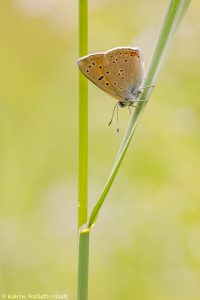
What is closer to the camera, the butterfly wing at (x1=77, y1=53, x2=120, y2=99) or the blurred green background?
the butterfly wing at (x1=77, y1=53, x2=120, y2=99)

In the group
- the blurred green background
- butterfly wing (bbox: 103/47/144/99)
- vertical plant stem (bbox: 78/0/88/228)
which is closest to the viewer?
vertical plant stem (bbox: 78/0/88/228)

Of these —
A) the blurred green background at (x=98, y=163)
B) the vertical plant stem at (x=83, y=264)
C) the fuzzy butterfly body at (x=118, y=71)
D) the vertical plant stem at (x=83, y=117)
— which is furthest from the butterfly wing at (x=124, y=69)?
the blurred green background at (x=98, y=163)

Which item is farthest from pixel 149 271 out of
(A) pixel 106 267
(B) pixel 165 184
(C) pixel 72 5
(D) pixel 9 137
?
(C) pixel 72 5

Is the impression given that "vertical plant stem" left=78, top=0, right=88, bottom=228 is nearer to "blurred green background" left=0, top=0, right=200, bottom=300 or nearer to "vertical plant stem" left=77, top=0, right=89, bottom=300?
"vertical plant stem" left=77, top=0, right=89, bottom=300

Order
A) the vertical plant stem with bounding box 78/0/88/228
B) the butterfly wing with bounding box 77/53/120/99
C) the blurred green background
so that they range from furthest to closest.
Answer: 1. the blurred green background
2. the butterfly wing with bounding box 77/53/120/99
3. the vertical plant stem with bounding box 78/0/88/228

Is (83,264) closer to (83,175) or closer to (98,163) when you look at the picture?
(83,175)

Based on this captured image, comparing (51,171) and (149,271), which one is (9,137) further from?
(149,271)

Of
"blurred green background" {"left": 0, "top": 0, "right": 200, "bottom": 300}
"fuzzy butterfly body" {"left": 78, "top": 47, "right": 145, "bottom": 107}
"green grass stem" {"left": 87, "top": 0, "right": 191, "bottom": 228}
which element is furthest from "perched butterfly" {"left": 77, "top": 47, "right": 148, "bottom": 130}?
"blurred green background" {"left": 0, "top": 0, "right": 200, "bottom": 300}
